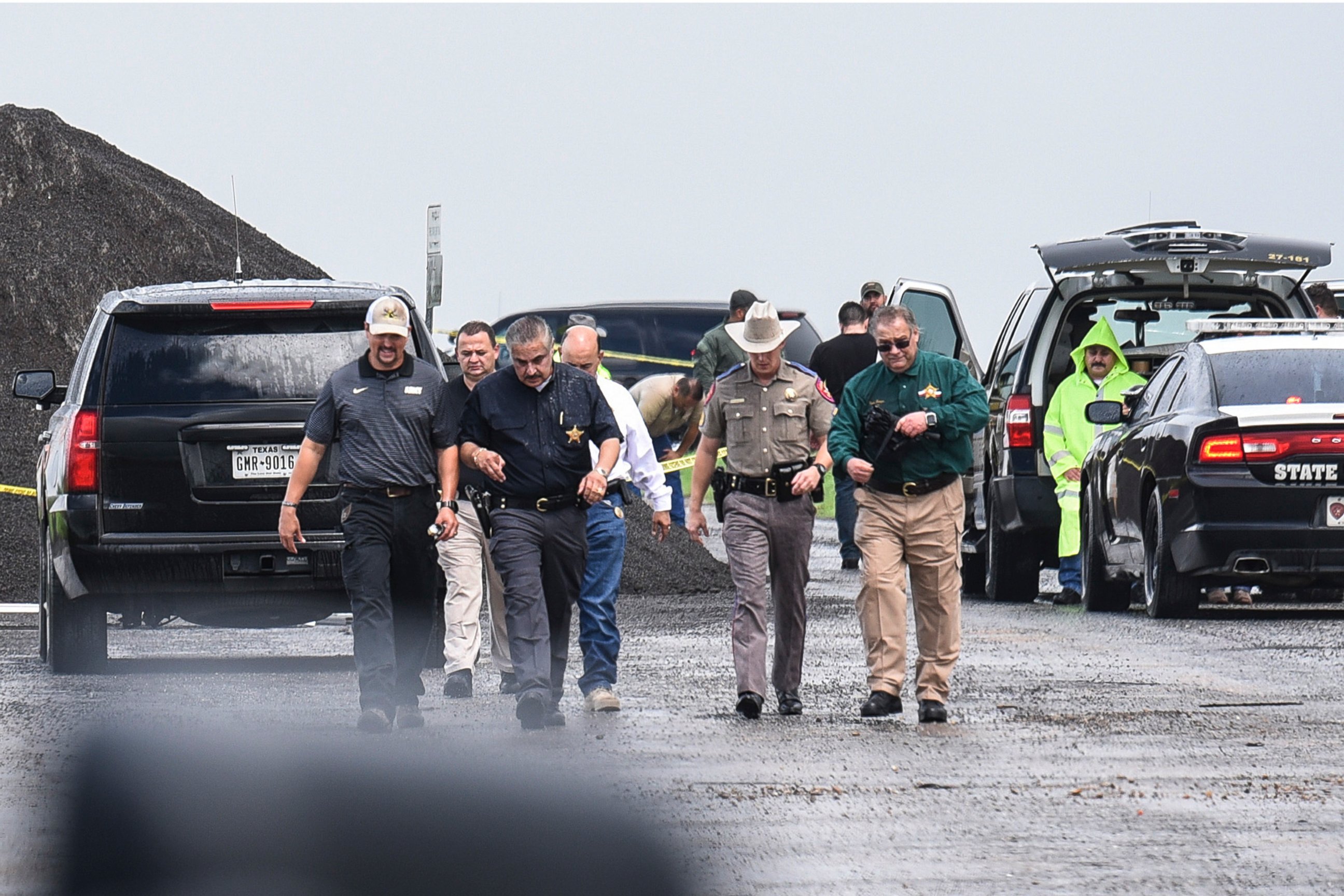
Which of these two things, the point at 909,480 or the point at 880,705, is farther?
the point at 909,480

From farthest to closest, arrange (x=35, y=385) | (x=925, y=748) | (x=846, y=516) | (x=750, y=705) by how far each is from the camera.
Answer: (x=846, y=516)
(x=35, y=385)
(x=750, y=705)
(x=925, y=748)

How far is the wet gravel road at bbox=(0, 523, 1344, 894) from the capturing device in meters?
5.59

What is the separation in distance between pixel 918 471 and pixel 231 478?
3.37 m

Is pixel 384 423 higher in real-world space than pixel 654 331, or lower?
lower

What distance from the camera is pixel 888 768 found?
24.5 feet

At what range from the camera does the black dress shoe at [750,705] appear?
29.9 feet

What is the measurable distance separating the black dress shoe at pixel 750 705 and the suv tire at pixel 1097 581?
627cm

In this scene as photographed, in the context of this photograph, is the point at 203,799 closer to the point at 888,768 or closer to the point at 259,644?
the point at 888,768

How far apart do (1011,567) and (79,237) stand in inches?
923

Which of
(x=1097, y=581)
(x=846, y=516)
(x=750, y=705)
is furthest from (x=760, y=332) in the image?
(x=846, y=516)

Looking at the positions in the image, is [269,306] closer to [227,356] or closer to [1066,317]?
[227,356]

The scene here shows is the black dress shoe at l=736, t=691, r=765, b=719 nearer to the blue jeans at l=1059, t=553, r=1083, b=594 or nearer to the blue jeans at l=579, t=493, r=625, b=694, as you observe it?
the blue jeans at l=579, t=493, r=625, b=694

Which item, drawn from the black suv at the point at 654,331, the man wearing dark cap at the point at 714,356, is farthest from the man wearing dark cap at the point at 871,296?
the black suv at the point at 654,331

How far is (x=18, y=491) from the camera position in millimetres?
21109
